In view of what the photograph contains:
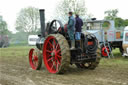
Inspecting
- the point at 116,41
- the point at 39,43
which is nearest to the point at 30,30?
the point at 116,41

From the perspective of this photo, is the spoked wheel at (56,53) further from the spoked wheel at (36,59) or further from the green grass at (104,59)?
the green grass at (104,59)

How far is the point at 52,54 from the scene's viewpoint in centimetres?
625

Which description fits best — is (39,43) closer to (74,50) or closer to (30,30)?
(74,50)

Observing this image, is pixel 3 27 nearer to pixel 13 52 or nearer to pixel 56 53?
pixel 13 52

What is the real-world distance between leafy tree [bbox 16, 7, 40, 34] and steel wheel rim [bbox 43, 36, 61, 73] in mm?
41740

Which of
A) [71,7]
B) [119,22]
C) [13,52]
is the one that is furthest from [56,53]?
[119,22]

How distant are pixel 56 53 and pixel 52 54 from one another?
0.63 feet

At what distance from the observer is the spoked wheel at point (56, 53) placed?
5688 millimetres

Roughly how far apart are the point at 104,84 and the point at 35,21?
153ft

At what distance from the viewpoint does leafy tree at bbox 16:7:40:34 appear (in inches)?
1900

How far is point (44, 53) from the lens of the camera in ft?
22.0

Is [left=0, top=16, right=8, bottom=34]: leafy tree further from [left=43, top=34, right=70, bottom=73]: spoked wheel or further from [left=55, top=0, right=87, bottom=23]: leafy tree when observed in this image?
[left=43, top=34, right=70, bottom=73]: spoked wheel

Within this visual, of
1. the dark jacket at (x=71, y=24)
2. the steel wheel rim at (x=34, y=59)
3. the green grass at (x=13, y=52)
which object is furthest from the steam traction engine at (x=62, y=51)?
the green grass at (x=13, y=52)

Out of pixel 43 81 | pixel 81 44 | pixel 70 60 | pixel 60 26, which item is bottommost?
pixel 43 81
